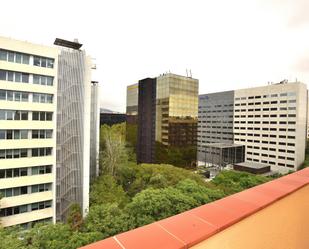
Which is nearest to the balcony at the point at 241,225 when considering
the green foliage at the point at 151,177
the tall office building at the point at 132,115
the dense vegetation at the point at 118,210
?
the dense vegetation at the point at 118,210

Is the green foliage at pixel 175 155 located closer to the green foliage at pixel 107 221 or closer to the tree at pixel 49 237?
the green foliage at pixel 107 221

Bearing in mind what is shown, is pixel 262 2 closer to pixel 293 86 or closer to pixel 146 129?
pixel 146 129

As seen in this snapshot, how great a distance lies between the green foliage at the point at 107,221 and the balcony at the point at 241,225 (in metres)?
9.87

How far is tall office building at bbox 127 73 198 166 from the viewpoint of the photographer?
37.0 meters

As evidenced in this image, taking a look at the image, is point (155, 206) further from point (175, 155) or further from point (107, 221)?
point (175, 155)

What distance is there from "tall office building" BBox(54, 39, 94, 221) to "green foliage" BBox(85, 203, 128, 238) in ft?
27.6

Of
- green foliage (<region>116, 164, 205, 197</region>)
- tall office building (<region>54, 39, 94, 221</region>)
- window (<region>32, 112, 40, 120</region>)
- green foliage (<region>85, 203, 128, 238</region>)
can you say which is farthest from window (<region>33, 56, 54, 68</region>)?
green foliage (<region>85, 203, 128, 238</region>)

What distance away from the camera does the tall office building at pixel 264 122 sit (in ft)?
139

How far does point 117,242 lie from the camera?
3.47ft

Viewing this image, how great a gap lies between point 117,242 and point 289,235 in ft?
5.56

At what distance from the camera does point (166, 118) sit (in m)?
37.1

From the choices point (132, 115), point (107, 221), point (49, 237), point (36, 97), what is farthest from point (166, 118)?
point (49, 237)

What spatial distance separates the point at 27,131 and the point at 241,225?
19196 mm

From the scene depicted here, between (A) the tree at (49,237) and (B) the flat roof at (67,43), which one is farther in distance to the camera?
(B) the flat roof at (67,43)
